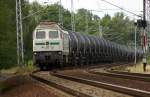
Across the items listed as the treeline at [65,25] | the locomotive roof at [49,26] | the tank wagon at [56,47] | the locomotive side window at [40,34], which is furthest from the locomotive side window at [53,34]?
the treeline at [65,25]

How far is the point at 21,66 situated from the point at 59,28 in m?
4.36

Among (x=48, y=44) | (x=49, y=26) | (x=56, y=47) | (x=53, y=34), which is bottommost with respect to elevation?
(x=56, y=47)

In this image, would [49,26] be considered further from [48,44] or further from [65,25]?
[65,25]

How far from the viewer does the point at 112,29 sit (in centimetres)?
13588

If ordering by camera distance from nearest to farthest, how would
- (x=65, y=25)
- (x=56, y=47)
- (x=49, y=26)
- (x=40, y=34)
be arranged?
(x=56, y=47) < (x=40, y=34) < (x=49, y=26) < (x=65, y=25)

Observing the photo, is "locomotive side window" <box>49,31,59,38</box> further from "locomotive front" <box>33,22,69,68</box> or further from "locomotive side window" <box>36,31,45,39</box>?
"locomotive side window" <box>36,31,45,39</box>

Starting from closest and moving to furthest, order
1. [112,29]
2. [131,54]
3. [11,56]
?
[11,56]
[131,54]
[112,29]

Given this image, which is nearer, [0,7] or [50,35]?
[0,7]

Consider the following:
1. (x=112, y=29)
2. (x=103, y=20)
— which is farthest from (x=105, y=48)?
(x=103, y=20)

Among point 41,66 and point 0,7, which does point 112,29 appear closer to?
point 41,66

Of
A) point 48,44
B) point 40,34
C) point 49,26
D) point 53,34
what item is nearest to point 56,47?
point 48,44

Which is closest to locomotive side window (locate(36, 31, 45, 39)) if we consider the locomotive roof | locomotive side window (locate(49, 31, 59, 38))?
the locomotive roof

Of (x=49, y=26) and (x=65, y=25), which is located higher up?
(x=65, y=25)

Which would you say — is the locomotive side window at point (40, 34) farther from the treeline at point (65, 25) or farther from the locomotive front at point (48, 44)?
the treeline at point (65, 25)
